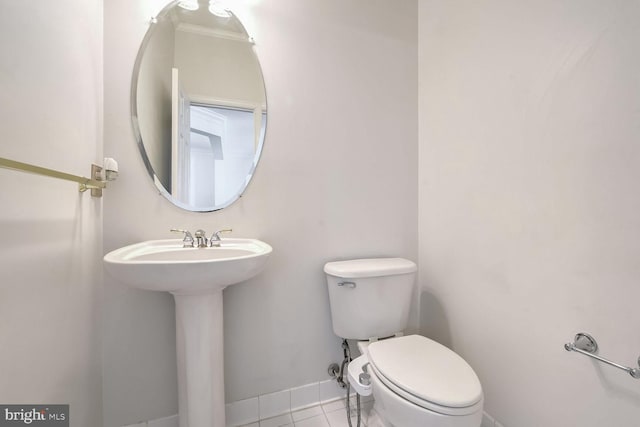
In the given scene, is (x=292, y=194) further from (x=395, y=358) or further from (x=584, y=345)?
(x=584, y=345)

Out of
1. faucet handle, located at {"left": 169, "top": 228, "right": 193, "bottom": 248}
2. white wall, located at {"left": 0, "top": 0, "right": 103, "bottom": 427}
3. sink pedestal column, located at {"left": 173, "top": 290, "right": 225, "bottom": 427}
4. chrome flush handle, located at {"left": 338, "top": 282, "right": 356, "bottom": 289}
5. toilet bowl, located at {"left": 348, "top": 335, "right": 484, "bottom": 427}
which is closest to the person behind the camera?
white wall, located at {"left": 0, "top": 0, "right": 103, "bottom": 427}

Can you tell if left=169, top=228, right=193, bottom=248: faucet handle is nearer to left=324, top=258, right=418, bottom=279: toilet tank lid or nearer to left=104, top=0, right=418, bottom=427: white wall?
left=104, top=0, right=418, bottom=427: white wall

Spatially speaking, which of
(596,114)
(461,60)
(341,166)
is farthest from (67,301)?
(461,60)

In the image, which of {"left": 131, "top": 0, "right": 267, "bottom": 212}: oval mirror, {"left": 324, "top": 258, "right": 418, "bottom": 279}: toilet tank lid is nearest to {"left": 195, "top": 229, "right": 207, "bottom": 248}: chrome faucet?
{"left": 131, "top": 0, "right": 267, "bottom": 212}: oval mirror

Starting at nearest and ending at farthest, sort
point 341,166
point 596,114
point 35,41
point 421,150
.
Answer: point 35,41 < point 596,114 < point 341,166 < point 421,150

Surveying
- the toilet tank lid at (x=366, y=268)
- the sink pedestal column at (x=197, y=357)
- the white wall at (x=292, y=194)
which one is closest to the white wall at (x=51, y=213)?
the white wall at (x=292, y=194)

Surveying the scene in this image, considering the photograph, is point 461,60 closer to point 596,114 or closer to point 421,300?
point 596,114

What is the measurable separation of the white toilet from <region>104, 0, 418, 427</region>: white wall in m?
0.18

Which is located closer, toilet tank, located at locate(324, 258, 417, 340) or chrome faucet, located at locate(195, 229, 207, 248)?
chrome faucet, located at locate(195, 229, 207, 248)

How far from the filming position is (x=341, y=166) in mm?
1299

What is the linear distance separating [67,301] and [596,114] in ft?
5.48

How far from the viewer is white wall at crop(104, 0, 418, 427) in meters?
1.01

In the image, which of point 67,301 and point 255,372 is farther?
point 255,372

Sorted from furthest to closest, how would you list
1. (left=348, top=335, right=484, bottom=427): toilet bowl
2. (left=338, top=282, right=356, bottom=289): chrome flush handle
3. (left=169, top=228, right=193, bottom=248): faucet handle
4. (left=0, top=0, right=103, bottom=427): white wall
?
(left=338, top=282, right=356, bottom=289): chrome flush handle, (left=169, top=228, right=193, bottom=248): faucet handle, (left=348, top=335, right=484, bottom=427): toilet bowl, (left=0, top=0, right=103, bottom=427): white wall
